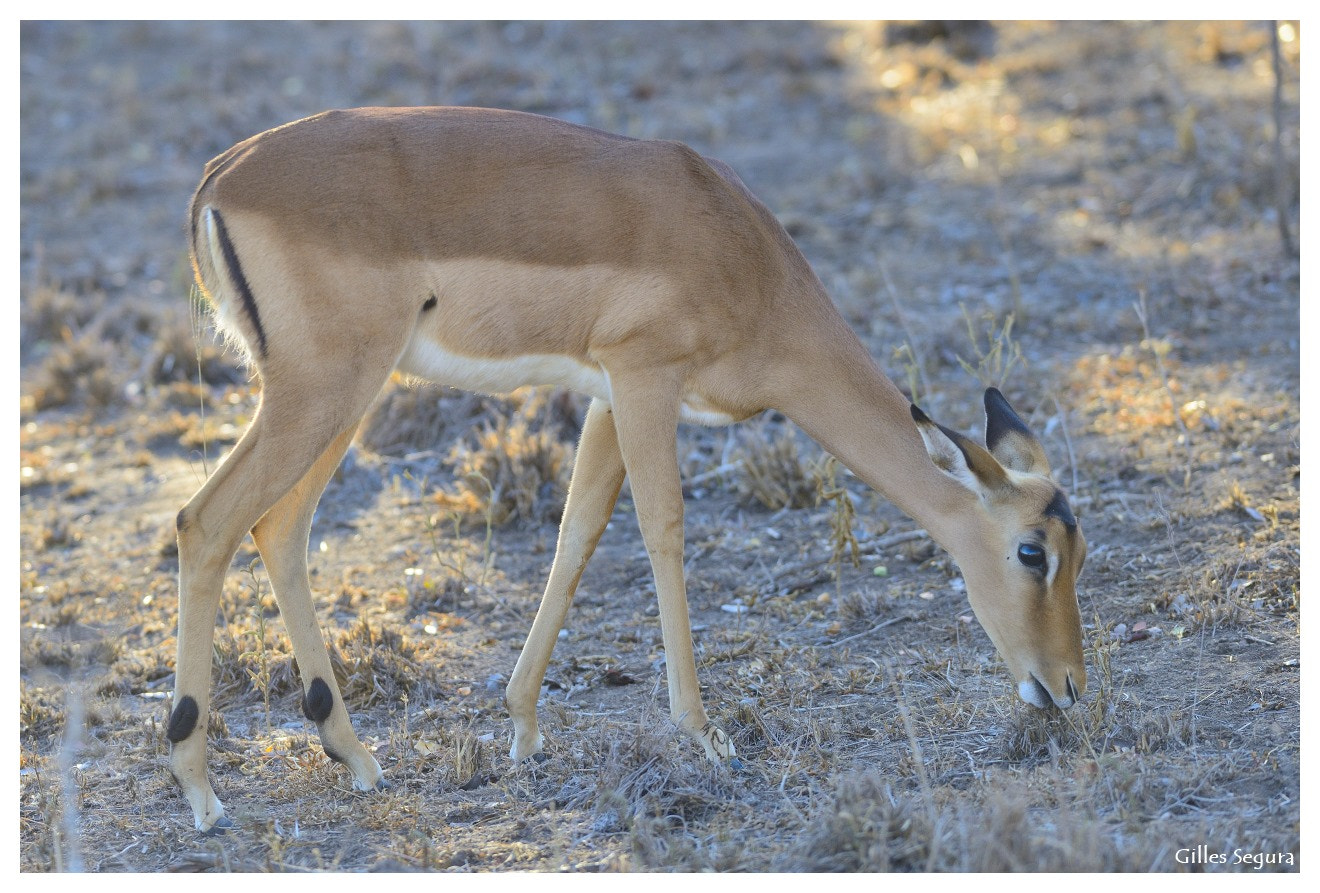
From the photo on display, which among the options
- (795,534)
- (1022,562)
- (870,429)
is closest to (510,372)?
(870,429)

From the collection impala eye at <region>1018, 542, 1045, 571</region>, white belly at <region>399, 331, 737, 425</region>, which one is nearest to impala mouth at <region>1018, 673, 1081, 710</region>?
impala eye at <region>1018, 542, 1045, 571</region>

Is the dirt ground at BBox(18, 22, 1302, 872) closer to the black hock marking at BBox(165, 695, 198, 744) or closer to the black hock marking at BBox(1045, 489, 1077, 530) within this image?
the black hock marking at BBox(165, 695, 198, 744)

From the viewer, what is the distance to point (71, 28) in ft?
66.4

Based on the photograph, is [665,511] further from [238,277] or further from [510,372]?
[238,277]

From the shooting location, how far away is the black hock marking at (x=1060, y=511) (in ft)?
17.5

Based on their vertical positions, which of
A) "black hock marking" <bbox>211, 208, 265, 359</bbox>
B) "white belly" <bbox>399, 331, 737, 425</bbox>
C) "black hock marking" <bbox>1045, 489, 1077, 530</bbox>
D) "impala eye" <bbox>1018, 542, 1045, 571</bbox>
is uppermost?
"black hock marking" <bbox>211, 208, 265, 359</bbox>

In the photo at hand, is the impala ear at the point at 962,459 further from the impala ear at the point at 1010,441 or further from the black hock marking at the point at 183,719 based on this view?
the black hock marking at the point at 183,719

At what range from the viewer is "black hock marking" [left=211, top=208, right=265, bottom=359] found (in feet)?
16.9


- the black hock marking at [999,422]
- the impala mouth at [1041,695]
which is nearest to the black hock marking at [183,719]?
the impala mouth at [1041,695]

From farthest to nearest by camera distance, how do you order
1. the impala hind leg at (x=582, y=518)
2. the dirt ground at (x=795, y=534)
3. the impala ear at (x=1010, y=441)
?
→ the impala hind leg at (x=582, y=518)
the impala ear at (x=1010, y=441)
the dirt ground at (x=795, y=534)

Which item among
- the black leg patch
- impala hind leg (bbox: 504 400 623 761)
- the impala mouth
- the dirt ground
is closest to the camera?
the dirt ground

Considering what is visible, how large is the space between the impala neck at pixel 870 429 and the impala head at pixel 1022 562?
97 millimetres

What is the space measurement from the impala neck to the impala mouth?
0.65 metres

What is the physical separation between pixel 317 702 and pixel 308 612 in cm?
40
